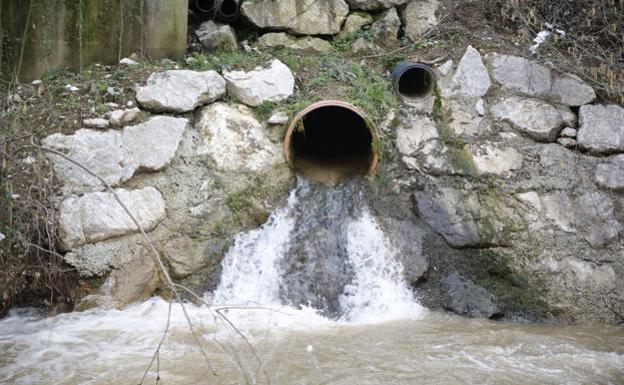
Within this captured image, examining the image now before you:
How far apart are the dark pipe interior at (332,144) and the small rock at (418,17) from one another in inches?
36.4

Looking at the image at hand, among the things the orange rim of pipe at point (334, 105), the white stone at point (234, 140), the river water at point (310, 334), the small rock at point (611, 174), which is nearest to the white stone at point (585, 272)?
the river water at point (310, 334)

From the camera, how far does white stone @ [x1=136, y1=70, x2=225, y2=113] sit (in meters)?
4.71

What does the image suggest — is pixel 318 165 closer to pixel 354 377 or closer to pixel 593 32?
pixel 354 377

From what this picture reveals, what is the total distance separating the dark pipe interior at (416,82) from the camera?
5277 mm

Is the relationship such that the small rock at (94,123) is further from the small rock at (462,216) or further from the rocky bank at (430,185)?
the small rock at (462,216)

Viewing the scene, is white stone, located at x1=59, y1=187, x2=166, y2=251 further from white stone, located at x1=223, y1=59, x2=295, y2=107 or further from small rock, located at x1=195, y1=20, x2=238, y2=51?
small rock, located at x1=195, y1=20, x2=238, y2=51

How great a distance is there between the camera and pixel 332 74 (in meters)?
5.29

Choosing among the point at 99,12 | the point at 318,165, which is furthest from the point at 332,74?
the point at 99,12

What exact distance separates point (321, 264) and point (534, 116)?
82.8 inches

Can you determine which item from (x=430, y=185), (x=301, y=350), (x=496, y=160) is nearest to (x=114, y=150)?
(x=301, y=350)

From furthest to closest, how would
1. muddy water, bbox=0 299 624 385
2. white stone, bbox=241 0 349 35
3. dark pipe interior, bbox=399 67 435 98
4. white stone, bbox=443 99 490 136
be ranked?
white stone, bbox=241 0 349 35
dark pipe interior, bbox=399 67 435 98
white stone, bbox=443 99 490 136
muddy water, bbox=0 299 624 385

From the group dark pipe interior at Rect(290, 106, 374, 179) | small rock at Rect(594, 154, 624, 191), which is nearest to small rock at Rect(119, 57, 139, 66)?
dark pipe interior at Rect(290, 106, 374, 179)

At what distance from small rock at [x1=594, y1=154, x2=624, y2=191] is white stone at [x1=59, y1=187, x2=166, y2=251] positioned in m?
3.26

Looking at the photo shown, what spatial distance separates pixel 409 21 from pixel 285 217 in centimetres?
233
